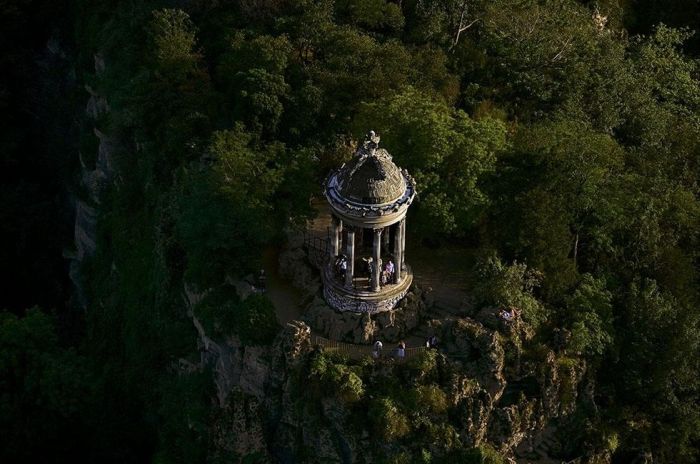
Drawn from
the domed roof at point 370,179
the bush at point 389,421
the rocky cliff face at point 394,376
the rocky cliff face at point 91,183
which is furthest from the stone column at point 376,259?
A: the rocky cliff face at point 91,183

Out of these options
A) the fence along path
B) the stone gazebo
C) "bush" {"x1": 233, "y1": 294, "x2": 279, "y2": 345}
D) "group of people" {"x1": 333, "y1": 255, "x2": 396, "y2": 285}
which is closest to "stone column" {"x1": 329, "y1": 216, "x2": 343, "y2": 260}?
the stone gazebo

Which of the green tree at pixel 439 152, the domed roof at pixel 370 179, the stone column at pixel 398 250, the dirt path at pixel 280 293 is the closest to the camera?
the domed roof at pixel 370 179

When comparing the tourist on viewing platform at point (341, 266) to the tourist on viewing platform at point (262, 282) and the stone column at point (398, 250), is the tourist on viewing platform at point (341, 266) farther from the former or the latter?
the tourist on viewing platform at point (262, 282)

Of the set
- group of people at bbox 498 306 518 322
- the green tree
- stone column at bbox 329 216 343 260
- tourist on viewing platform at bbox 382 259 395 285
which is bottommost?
group of people at bbox 498 306 518 322

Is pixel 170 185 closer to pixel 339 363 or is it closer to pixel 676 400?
pixel 339 363

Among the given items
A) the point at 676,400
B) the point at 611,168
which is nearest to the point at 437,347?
the point at 676,400

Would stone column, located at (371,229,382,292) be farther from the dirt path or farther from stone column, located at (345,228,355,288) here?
the dirt path
